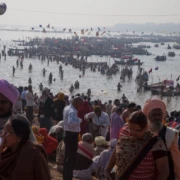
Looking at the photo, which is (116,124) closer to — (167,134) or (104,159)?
(104,159)

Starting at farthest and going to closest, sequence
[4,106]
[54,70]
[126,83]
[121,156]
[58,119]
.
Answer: [54,70], [126,83], [58,119], [121,156], [4,106]

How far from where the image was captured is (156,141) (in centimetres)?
255

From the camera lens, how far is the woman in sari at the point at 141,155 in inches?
99.6

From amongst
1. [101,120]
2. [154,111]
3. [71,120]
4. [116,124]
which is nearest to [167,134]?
[154,111]

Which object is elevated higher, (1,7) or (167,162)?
(1,7)

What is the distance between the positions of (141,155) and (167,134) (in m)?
0.24

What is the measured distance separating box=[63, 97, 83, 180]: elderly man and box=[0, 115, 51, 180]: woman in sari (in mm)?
2211

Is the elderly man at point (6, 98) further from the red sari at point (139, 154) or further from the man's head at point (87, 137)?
the man's head at point (87, 137)

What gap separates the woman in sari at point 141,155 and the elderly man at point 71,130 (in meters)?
1.75

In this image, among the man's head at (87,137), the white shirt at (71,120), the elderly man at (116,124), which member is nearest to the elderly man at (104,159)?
the man's head at (87,137)

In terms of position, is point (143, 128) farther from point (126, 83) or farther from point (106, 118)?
point (126, 83)

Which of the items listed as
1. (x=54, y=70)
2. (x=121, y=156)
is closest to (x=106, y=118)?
(x=121, y=156)

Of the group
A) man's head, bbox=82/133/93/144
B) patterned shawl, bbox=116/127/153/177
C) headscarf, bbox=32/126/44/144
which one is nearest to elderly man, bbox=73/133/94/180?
man's head, bbox=82/133/93/144

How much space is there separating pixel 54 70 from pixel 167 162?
41796 millimetres
